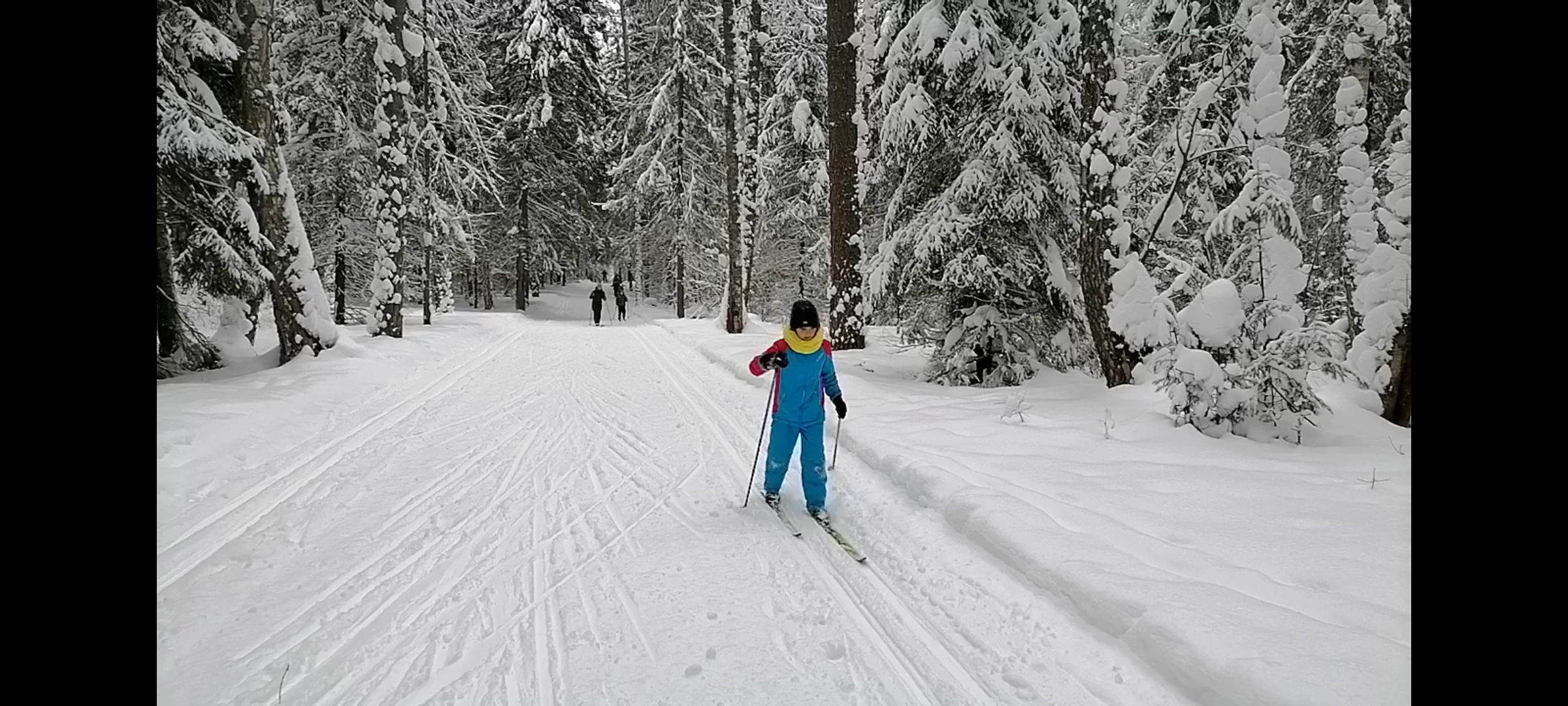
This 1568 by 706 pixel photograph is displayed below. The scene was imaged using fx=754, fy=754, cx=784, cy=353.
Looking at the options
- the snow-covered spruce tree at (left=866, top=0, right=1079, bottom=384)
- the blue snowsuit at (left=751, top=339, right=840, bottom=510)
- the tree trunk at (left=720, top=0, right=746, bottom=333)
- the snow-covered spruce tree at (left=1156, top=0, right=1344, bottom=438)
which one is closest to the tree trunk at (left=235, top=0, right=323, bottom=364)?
the snow-covered spruce tree at (left=866, top=0, right=1079, bottom=384)

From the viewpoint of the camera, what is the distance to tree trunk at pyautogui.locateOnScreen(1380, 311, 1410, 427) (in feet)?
24.8

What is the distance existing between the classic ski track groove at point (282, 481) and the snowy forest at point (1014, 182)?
257 cm

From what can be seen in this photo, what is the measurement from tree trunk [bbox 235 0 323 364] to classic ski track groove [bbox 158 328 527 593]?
89.8 inches

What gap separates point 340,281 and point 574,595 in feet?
69.8

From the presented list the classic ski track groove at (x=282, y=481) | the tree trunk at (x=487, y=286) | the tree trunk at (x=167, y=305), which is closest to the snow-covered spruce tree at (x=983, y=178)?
the classic ski track groove at (x=282, y=481)

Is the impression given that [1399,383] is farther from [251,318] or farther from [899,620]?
[251,318]

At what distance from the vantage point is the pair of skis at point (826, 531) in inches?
191

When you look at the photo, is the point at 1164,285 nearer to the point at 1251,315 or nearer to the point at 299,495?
the point at 1251,315

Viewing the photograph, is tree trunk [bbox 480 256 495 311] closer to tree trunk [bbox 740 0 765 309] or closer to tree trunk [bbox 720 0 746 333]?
tree trunk [bbox 740 0 765 309]

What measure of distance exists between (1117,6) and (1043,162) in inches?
84.3

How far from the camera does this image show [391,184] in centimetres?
1567
